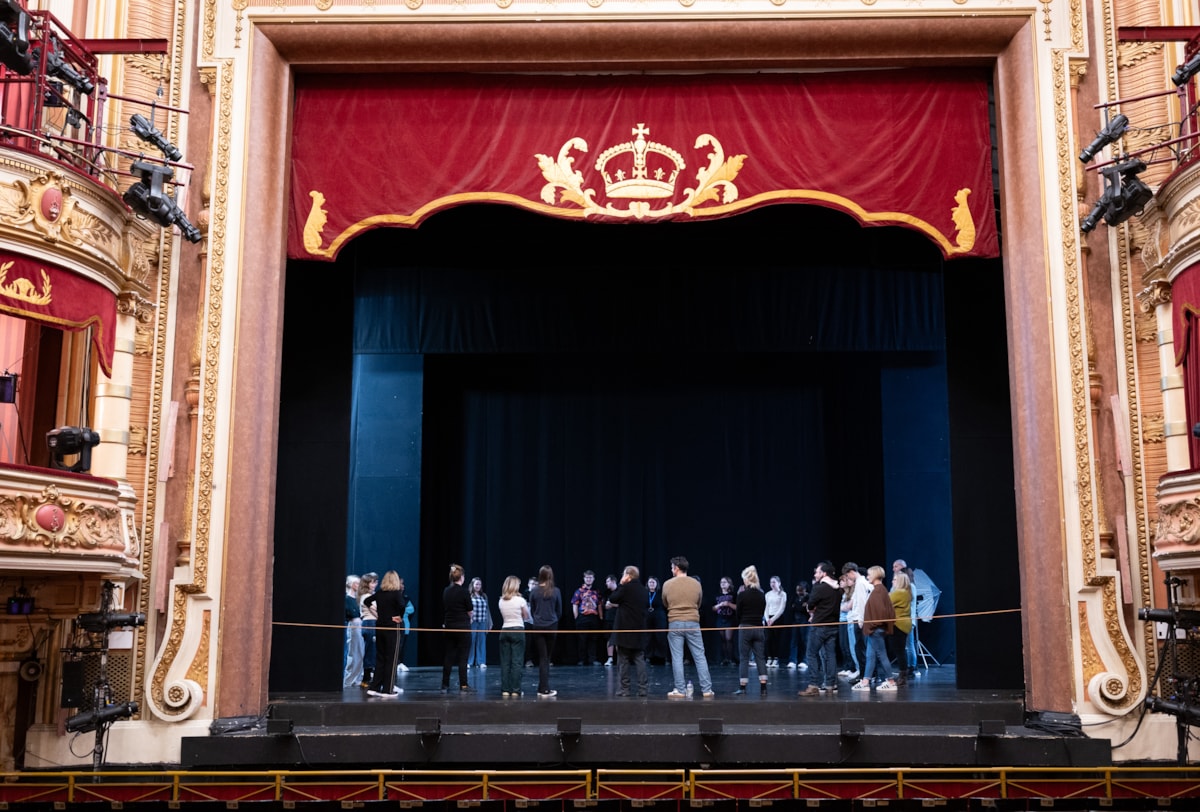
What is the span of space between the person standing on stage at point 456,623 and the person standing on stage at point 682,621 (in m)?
2.18

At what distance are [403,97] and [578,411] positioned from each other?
8.19 m

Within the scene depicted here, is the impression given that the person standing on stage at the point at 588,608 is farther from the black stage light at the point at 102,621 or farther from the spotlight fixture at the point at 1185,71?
the spotlight fixture at the point at 1185,71

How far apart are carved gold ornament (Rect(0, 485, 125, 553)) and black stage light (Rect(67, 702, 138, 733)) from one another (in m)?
1.38

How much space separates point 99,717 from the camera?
970 cm

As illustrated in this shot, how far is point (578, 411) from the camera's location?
19.3m

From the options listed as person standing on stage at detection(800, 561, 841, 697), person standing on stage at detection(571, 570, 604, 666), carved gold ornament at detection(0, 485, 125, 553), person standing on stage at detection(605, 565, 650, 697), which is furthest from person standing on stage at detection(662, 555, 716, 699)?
carved gold ornament at detection(0, 485, 125, 553)

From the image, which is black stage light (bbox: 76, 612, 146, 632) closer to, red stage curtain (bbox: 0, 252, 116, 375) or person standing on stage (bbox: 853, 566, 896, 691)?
red stage curtain (bbox: 0, 252, 116, 375)

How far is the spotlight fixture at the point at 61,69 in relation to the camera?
968 cm

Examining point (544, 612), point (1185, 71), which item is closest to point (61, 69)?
point (544, 612)

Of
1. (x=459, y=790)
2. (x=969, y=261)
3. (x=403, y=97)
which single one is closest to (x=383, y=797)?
(x=459, y=790)

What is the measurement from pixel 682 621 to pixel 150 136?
270 inches

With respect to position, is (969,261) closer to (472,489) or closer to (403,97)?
(403,97)

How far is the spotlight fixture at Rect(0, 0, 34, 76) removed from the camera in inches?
334

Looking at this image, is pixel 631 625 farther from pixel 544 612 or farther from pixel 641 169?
pixel 641 169
